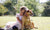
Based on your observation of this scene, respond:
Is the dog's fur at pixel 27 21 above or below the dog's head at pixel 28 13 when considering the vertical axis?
below

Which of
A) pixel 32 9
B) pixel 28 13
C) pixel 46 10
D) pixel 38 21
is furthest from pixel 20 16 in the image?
pixel 46 10

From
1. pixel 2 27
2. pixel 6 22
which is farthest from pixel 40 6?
pixel 2 27

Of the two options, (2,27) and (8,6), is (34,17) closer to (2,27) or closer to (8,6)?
(8,6)

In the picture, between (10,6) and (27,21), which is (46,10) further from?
(10,6)

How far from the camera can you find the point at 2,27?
1.70 meters

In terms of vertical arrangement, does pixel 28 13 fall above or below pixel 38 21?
above

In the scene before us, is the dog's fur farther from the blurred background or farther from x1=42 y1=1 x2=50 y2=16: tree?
x1=42 y1=1 x2=50 y2=16: tree

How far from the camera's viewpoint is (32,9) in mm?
1715

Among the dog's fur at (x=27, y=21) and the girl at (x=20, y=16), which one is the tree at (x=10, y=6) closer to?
the girl at (x=20, y=16)

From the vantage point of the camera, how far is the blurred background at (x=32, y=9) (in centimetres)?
170

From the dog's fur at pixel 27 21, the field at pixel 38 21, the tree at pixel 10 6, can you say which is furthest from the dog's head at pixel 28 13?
the tree at pixel 10 6

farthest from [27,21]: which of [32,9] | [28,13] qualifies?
[32,9]

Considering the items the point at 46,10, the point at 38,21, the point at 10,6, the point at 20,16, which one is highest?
the point at 10,6

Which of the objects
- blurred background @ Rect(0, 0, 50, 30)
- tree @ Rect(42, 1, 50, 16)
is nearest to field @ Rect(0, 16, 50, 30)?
blurred background @ Rect(0, 0, 50, 30)
